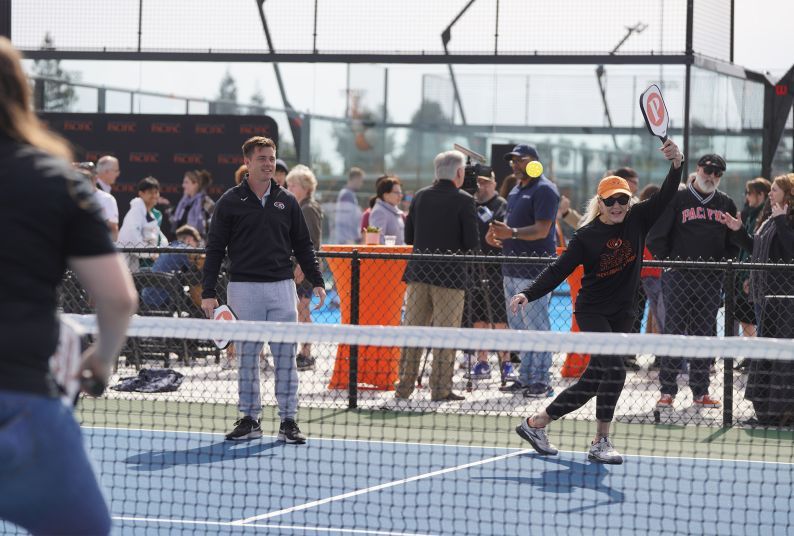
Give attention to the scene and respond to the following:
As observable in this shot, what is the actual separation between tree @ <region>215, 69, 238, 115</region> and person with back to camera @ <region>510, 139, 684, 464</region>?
1018cm

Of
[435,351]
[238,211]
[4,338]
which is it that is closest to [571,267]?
[238,211]

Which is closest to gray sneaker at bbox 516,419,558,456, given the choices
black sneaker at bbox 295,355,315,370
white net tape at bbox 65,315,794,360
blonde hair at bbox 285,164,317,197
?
white net tape at bbox 65,315,794,360

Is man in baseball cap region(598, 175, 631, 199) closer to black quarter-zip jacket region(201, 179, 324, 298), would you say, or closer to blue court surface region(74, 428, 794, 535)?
blue court surface region(74, 428, 794, 535)

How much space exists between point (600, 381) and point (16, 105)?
5433 millimetres

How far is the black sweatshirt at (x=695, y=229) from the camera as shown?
10869mm

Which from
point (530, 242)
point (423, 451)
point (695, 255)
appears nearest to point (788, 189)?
point (695, 255)

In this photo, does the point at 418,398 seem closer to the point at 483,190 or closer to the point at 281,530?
the point at 483,190

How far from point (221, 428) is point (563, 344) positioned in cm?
466

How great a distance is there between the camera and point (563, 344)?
560 centimetres

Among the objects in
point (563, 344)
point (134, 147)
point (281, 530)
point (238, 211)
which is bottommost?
point (281, 530)

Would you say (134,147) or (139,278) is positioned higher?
(134,147)

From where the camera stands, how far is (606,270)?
8.23m

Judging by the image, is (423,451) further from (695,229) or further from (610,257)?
(695,229)

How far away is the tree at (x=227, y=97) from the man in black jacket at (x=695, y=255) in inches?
320
